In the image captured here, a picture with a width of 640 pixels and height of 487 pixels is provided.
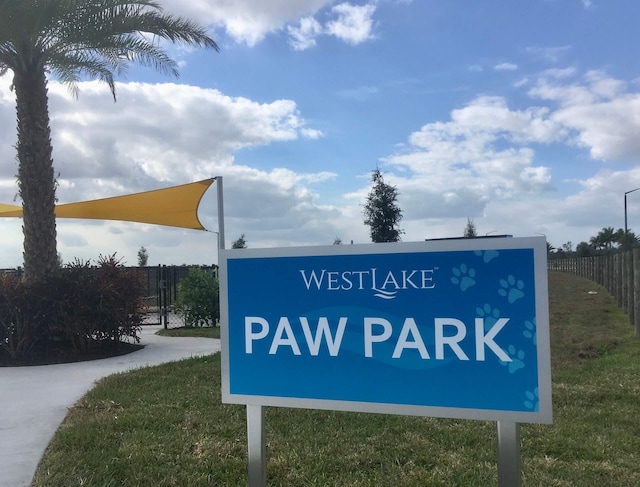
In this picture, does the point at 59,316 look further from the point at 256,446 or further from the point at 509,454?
the point at 509,454

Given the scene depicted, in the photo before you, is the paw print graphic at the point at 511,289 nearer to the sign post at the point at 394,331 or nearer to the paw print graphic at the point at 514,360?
the sign post at the point at 394,331

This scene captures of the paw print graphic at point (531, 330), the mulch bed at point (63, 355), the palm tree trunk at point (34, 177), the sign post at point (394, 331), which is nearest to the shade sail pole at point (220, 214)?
the mulch bed at point (63, 355)

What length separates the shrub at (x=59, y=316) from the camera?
9.18m

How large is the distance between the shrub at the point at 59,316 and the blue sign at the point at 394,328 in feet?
22.7

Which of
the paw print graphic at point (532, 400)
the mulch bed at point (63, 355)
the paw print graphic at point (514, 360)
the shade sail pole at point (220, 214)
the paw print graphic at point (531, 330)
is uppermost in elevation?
the shade sail pole at point (220, 214)

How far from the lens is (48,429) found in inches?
207

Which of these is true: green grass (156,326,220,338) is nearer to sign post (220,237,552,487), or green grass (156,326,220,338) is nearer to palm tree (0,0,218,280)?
palm tree (0,0,218,280)

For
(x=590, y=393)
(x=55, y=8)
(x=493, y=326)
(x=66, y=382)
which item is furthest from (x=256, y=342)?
(x=55, y=8)

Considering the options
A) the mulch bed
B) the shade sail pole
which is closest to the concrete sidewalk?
the mulch bed

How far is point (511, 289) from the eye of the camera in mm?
2635

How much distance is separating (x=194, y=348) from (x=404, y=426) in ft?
18.4

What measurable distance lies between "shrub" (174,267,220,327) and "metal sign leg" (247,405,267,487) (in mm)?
10291

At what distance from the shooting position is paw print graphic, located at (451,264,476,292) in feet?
8.89

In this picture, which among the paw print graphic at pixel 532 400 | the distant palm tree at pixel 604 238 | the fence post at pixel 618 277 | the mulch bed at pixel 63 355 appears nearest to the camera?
the paw print graphic at pixel 532 400
